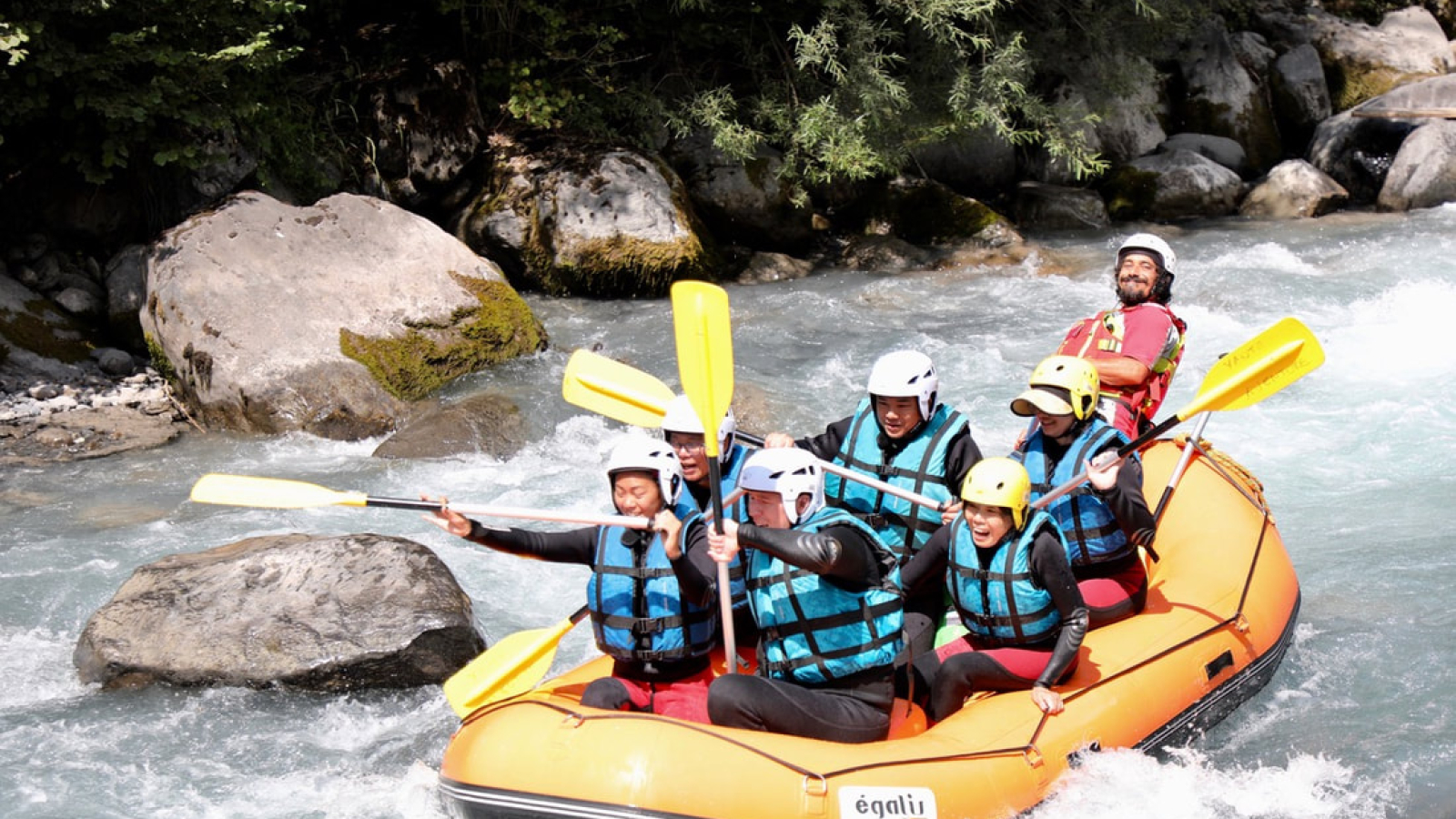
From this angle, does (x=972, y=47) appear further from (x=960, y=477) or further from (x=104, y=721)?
(x=104, y=721)

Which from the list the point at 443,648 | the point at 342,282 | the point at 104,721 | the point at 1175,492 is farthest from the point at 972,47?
the point at 104,721

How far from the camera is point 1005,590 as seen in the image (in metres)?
3.59

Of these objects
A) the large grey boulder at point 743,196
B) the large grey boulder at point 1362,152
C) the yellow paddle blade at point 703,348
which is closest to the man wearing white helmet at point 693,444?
the yellow paddle blade at point 703,348

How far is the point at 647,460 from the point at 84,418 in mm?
5014

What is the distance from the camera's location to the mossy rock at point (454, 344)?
7.42 m

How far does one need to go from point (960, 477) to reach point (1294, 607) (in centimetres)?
139

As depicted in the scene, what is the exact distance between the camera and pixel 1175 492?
15.3 feet

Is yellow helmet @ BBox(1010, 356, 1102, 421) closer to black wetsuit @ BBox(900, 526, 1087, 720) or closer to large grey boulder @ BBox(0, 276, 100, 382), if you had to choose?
black wetsuit @ BBox(900, 526, 1087, 720)

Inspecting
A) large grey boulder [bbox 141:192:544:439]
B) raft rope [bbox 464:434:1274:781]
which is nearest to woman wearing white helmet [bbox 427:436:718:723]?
raft rope [bbox 464:434:1274:781]

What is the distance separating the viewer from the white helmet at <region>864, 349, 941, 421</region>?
3.91 meters

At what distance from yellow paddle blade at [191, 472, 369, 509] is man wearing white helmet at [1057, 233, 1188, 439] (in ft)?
8.06

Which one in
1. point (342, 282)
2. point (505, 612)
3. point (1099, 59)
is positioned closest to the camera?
point (505, 612)

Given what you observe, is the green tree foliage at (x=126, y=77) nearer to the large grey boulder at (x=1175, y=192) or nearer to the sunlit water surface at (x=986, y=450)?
the sunlit water surface at (x=986, y=450)

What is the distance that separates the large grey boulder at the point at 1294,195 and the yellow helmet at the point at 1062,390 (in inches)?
332
